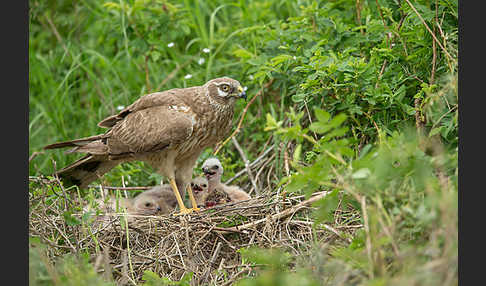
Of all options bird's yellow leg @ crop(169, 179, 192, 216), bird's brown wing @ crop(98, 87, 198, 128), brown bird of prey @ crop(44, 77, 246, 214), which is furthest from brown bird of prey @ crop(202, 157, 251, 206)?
bird's brown wing @ crop(98, 87, 198, 128)

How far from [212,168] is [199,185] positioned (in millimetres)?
292

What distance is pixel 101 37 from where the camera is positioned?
6.79m

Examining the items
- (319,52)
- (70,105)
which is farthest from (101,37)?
(319,52)

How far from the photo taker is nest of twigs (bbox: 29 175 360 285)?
3.78 m

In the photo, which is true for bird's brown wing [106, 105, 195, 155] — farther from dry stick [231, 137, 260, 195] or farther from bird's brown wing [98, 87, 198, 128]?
dry stick [231, 137, 260, 195]

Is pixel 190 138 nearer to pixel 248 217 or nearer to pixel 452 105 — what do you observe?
pixel 248 217

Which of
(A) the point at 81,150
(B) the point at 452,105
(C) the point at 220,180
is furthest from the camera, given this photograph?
(C) the point at 220,180

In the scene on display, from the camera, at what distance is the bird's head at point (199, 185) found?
5.22 meters

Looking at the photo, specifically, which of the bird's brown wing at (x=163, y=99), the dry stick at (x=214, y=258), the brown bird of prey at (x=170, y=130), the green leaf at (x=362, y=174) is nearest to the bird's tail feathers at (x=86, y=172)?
the brown bird of prey at (x=170, y=130)

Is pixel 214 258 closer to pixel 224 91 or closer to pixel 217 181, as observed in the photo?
pixel 217 181

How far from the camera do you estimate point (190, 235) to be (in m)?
4.22

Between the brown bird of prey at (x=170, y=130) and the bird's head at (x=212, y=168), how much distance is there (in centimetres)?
12

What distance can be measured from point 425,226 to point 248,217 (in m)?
1.87

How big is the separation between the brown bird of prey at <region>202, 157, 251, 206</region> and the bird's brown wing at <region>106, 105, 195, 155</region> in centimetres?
53
